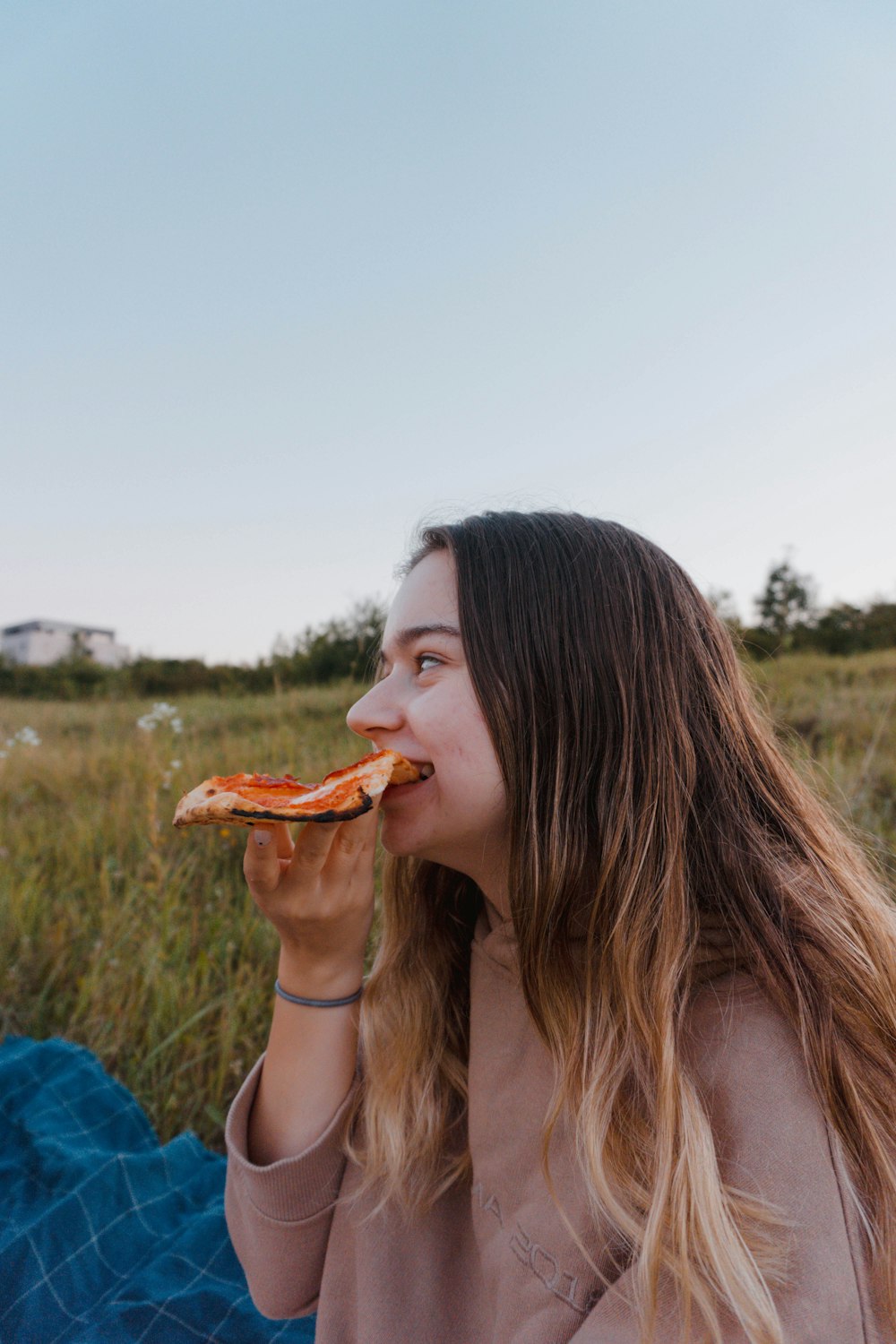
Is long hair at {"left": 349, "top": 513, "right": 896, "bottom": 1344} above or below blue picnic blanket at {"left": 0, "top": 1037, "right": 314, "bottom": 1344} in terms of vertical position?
above

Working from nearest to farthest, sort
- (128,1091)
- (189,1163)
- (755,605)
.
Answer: (189,1163)
(128,1091)
(755,605)

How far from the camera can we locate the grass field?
290 centimetres

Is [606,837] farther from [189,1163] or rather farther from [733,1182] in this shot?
[189,1163]

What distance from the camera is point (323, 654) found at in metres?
4.54

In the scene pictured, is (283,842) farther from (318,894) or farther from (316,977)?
(316,977)

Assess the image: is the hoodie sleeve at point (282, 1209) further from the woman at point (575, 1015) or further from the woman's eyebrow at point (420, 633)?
the woman's eyebrow at point (420, 633)

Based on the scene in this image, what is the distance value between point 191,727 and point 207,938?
79.5 inches

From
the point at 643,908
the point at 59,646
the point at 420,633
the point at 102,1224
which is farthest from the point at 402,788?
the point at 59,646

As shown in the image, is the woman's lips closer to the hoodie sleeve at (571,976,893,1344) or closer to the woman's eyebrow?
the woman's eyebrow

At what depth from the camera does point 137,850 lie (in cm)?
389

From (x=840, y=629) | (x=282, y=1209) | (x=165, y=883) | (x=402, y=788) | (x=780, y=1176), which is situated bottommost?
(x=282, y=1209)

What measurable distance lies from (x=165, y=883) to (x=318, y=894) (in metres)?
2.18

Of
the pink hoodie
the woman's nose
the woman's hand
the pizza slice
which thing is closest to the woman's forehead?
the woman's nose

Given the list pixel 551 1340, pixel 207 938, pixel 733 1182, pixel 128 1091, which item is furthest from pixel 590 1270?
pixel 207 938
